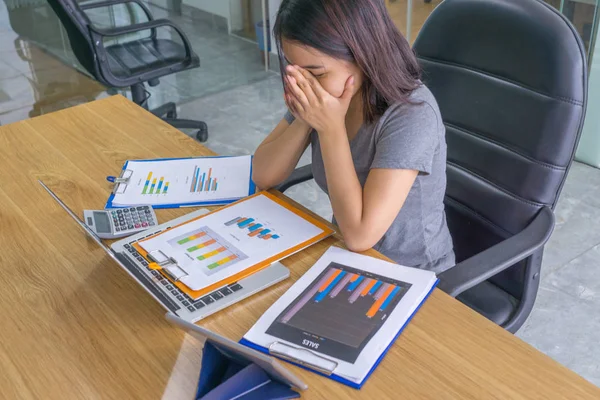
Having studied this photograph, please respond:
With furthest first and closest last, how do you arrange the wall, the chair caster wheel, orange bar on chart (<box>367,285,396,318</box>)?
the wall → the chair caster wheel → orange bar on chart (<box>367,285,396,318</box>)

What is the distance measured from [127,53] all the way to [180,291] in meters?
2.17

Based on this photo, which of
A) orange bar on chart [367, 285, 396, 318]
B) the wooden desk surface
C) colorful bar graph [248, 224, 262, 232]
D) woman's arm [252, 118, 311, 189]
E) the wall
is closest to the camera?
the wooden desk surface

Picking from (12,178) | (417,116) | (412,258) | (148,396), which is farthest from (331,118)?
(12,178)

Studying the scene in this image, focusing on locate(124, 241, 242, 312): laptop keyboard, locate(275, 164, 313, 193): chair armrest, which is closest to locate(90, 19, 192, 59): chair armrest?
locate(275, 164, 313, 193): chair armrest

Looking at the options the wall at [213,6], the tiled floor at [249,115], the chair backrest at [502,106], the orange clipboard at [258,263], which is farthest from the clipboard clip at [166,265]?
the wall at [213,6]

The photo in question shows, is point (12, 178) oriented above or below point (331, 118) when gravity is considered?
below

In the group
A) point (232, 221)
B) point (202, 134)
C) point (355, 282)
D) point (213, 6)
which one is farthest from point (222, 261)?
point (213, 6)

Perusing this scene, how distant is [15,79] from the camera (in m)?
3.11

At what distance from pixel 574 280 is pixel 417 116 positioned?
1.24 m

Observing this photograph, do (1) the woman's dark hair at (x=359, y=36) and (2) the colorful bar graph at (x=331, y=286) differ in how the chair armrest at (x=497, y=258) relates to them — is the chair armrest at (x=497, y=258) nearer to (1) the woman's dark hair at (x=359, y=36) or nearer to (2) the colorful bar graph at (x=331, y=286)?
(2) the colorful bar graph at (x=331, y=286)

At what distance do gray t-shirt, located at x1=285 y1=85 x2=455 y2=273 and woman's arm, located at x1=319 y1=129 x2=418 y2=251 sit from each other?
0.03 meters

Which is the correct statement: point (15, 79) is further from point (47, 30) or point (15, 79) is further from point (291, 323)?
point (291, 323)

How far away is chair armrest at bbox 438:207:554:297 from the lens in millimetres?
1081

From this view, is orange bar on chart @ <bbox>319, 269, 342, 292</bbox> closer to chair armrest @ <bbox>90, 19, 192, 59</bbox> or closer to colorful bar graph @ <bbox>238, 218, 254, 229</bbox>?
colorful bar graph @ <bbox>238, 218, 254, 229</bbox>
